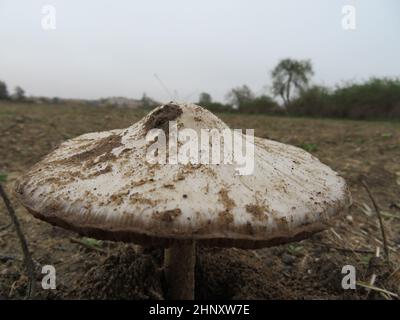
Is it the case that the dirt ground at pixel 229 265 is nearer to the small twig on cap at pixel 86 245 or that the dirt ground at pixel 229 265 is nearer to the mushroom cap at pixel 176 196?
the small twig on cap at pixel 86 245

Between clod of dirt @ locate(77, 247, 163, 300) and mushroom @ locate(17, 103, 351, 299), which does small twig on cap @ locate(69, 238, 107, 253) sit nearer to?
clod of dirt @ locate(77, 247, 163, 300)

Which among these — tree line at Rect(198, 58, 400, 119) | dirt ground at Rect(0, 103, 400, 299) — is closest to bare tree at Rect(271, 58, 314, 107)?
tree line at Rect(198, 58, 400, 119)

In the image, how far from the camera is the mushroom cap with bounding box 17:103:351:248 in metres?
1.45

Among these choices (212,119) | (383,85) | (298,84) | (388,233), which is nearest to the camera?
(212,119)

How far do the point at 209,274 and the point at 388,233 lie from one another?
2.00 metres

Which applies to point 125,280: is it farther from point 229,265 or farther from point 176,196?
point 176,196

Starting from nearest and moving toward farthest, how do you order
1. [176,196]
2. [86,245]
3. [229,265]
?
[176,196], [229,265], [86,245]

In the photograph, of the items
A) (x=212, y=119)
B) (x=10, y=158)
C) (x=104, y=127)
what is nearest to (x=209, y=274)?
(x=212, y=119)

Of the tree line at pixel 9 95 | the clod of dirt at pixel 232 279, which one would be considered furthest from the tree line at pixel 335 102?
the clod of dirt at pixel 232 279

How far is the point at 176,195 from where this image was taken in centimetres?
152

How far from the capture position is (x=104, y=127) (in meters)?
8.09

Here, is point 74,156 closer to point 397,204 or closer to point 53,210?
point 53,210

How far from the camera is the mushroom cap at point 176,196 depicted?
1.45 metres

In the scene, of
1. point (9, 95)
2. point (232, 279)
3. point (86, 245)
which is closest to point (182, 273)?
point (232, 279)
